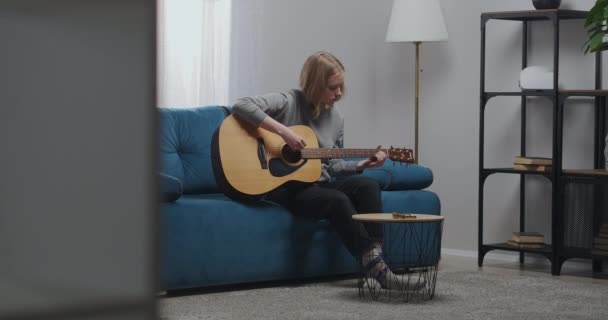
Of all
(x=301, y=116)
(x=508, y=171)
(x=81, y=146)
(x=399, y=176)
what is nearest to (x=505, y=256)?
(x=508, y=171)

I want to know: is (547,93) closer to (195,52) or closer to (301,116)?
(301,116)

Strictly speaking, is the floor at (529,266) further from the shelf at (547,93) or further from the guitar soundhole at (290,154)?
the guitar soundhole at (290,154)

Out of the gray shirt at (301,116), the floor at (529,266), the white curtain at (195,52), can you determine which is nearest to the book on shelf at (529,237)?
the floor at (529,266)

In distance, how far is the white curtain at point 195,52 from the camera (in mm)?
4715

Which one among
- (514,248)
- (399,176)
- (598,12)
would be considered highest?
(598,12)

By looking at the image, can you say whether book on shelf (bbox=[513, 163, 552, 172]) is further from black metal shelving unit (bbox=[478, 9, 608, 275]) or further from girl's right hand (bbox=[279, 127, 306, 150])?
girl's right hand (bbox=[279, 127, 306, 150])

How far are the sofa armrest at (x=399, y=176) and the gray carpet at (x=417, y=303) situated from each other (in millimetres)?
561

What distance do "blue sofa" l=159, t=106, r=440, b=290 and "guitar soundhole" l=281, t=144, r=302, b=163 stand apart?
0.72ft

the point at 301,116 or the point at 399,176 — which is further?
the point at 399,176

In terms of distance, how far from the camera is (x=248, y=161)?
12.3 ft

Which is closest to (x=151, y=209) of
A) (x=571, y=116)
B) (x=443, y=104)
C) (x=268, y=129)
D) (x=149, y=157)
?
(x=149, y=157)

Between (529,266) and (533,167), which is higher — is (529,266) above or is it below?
below

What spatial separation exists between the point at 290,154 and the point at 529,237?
5.04 ft

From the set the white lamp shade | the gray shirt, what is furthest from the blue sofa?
the white lamp shade
